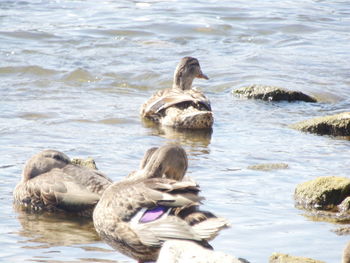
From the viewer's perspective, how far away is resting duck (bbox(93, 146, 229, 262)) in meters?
5.68

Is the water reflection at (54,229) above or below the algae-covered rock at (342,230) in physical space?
below

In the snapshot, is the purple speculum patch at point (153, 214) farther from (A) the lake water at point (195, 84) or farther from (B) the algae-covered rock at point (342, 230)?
(B) the algae-covered rock at point (342, 230)

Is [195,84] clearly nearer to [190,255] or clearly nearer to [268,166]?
[268,166]

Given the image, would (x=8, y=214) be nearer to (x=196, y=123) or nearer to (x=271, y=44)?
(x=196, y=123)

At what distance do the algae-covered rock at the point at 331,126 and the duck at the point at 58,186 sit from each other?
4.12m

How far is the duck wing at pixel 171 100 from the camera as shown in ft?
40.9

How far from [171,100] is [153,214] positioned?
6.88m

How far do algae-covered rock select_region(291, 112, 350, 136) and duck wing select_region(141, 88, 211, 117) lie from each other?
155 cm

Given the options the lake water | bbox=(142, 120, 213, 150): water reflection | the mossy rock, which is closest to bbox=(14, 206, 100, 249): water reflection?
the lake water

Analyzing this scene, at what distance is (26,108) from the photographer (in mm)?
12539

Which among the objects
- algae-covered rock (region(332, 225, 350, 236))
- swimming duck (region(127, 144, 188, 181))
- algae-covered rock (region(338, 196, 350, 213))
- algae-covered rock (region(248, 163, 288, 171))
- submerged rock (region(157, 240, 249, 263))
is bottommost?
algae-covered rock (region(248, 163, 288, 171))

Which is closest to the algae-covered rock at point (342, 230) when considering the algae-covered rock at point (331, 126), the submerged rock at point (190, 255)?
the submerged rock at point (190, 255)

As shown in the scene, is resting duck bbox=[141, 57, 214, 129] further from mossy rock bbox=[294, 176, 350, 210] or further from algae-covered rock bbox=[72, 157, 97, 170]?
mossy rock bbox=[294, 176, 350, 210]

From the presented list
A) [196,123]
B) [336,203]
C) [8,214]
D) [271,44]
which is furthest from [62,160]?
[271,44]
